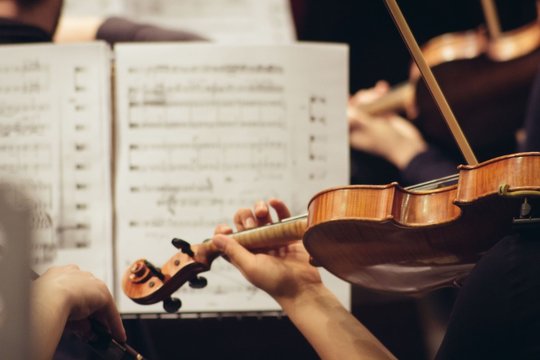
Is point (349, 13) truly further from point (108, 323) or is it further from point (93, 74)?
point (108, 323)

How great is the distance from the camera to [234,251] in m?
1.33

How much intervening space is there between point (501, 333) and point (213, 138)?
85cm

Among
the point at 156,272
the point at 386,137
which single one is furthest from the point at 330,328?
Result: the point at 386,137

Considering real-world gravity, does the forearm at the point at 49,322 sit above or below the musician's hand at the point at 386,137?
below

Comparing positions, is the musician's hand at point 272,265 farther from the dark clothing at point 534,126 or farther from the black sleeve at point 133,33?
the black sleeve at point 133,33

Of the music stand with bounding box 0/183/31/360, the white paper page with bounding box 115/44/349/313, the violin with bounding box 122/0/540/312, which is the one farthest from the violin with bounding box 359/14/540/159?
the music stand with bounding box 0/183/31/360

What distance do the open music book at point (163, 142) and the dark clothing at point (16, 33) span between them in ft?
0.25

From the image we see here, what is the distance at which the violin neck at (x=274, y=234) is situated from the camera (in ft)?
4.26

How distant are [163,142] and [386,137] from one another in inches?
31.0

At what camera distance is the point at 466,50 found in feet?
7.42

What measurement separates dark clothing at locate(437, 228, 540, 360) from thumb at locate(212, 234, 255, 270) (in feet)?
1.37

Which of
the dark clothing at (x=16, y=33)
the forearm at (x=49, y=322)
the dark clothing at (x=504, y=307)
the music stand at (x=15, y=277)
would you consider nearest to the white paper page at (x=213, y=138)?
the dark clothing at (x=16, y=33)

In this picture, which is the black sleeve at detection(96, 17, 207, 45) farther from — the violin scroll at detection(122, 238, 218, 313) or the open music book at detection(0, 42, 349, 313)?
the violin scroll at detection(122, 238, 218, 313)

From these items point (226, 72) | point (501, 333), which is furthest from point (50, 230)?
point (501, 333)
